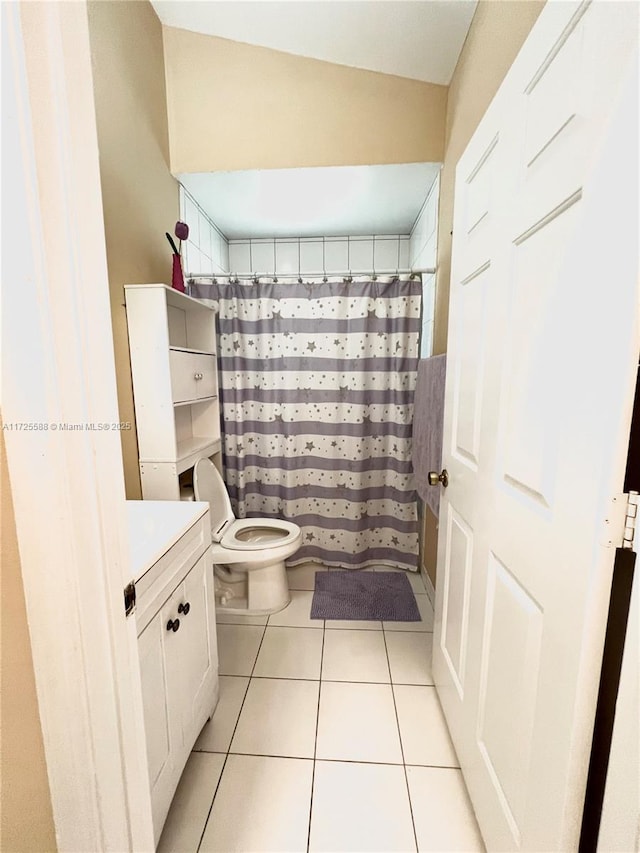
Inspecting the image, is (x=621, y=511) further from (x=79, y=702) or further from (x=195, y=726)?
(x=195, y=726)

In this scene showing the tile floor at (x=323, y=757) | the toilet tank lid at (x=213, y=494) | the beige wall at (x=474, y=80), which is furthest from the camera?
the toilet tank lid at (x=213, y=494)

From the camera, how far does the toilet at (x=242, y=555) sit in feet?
5.79

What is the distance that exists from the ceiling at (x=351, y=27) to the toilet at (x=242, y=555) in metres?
1.97

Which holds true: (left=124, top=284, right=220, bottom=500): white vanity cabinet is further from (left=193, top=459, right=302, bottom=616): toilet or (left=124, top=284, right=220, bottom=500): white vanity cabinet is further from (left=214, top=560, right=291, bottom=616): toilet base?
(left=214, top=560, right=291, bottom=616): toilet base

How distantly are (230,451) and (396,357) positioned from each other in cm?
115

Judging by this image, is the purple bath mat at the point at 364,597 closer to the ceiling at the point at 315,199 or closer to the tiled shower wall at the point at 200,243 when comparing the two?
the tiled shower wall at the point at 200,243

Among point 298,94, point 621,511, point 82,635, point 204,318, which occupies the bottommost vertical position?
point 82,635

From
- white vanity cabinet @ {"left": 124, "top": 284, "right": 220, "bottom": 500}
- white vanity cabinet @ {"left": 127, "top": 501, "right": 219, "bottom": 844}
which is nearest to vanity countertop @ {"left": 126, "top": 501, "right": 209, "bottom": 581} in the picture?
white vanity cabinet @ {"left": 127, "top": 501, "right": 219, "bottom": 844}

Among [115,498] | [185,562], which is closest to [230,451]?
[185,562]

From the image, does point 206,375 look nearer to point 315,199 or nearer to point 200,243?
point 200,243

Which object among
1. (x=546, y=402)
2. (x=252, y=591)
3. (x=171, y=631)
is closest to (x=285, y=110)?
(x=546, y=402)

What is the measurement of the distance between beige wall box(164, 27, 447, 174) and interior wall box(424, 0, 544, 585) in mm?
162

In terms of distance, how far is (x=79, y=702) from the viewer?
491mm

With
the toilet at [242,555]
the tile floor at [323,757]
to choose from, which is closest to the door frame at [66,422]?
the tile floor at [323,757]
